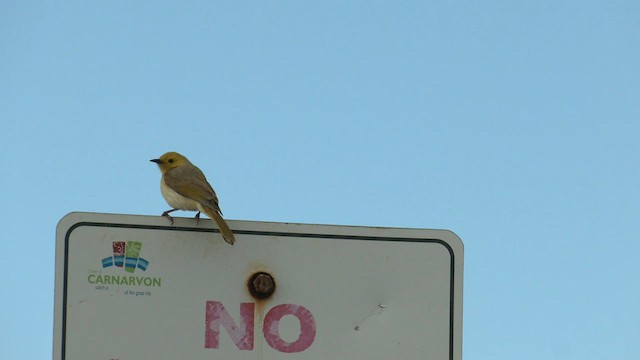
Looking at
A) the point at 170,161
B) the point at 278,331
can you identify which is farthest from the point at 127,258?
the point at 170,161

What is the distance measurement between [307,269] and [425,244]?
455mm

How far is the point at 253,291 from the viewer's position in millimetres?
2834

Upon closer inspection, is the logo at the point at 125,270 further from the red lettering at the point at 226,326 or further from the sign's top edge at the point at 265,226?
the red lettering at the point at 226,326

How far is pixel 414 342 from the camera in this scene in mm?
2885

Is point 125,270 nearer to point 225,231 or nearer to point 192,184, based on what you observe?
point 225,231

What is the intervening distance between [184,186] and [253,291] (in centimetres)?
117

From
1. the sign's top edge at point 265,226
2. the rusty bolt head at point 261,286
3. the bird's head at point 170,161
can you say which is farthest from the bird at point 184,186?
the rusty bolt head at point 261,286

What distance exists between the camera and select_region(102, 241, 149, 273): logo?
2779 millimetres

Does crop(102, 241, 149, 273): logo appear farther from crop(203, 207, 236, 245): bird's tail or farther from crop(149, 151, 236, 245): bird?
crop(149, 151, 236, 245): bird

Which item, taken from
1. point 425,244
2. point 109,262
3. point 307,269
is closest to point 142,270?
point 109,262

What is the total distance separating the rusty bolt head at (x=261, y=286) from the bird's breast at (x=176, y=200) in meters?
0.94

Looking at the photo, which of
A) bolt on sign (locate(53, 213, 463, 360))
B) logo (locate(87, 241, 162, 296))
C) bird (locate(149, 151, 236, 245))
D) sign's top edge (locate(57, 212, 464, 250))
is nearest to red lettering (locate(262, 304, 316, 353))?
bolt on sign (locate(53, 213, 463, 360))

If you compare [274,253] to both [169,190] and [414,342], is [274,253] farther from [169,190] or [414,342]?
[169,190]

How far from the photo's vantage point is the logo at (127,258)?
9.12ft
